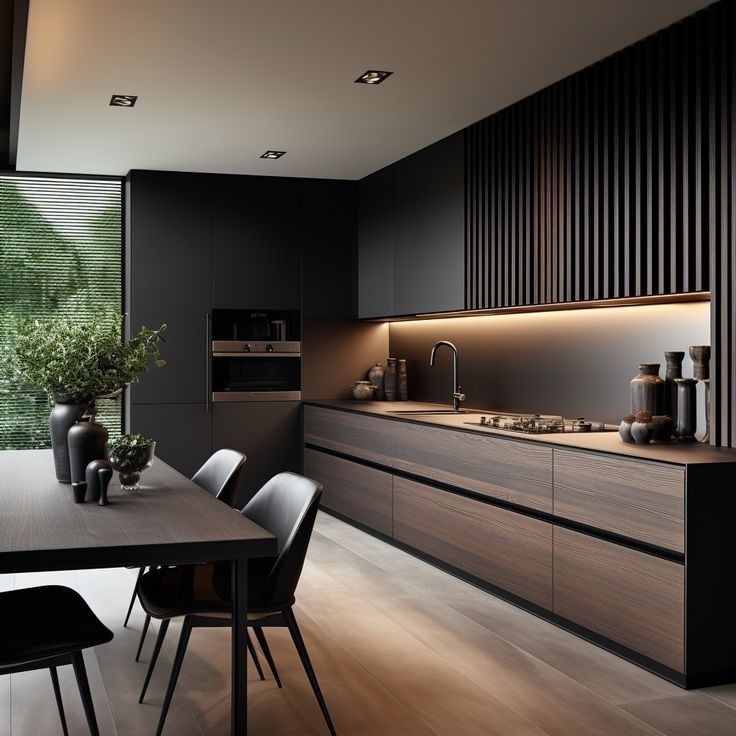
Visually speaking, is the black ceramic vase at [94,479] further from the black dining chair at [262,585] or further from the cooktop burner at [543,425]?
the cooktop burner at [543,425]

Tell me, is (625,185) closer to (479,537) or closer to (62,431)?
(479,537)

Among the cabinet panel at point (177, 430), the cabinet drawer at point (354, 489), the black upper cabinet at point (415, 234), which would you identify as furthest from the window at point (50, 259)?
the black upper cabinet at point (415, 234)

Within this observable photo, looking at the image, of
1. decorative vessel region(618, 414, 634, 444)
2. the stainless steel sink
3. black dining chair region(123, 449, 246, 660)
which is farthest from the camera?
the stainless steel sink

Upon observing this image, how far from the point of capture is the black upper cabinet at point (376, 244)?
650 cm

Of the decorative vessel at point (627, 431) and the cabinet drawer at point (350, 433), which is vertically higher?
the decorative vessel at point (627, 431)

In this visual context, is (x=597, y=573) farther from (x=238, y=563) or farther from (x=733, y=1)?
(x=733, y=1)

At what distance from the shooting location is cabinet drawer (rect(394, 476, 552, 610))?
3941 mm

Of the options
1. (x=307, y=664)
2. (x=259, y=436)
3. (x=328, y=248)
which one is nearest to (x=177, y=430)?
(x=259, y=436)

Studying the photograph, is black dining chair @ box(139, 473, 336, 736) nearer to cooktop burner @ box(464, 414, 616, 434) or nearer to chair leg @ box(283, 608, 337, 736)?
chair leg @ box(283, 608, 337, 736)

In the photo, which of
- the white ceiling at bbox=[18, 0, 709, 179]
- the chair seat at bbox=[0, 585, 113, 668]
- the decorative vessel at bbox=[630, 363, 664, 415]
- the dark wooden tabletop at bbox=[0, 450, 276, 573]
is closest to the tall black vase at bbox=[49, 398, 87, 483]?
the dark wooden tabletop at bbox=[0, 450, 276, 573]

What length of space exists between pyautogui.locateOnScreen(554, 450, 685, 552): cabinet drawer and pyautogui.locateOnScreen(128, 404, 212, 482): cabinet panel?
3528mm

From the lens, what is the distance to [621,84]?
158 inches

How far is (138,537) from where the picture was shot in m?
2.30

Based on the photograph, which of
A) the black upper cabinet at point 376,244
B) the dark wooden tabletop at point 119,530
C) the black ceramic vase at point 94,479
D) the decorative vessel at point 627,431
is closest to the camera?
the dark wooden tabletop at point 119,530
